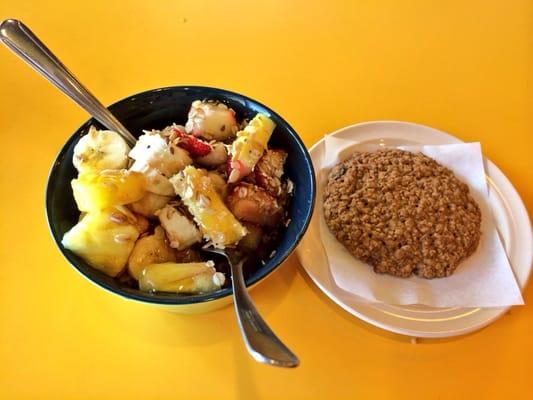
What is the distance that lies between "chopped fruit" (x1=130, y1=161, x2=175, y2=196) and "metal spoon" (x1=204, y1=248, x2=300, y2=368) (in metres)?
0.14

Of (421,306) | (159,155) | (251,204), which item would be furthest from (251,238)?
(421,306)

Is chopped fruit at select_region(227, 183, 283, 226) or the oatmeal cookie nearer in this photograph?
chopped fruit at select_region(227, 183, 283, 226)

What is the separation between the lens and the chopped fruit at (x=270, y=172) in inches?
26.4

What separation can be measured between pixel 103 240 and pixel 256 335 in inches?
8.7

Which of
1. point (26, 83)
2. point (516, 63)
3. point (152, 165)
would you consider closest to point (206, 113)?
point (152, 165)

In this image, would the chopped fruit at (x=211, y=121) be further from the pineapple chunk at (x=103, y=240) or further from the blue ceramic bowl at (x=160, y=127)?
the pineapple chunk at (x=103, y=240)

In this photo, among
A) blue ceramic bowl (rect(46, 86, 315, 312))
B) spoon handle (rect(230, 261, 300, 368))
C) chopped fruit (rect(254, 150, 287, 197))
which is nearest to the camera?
spoon handle (rect(230, 261, 300, 368))

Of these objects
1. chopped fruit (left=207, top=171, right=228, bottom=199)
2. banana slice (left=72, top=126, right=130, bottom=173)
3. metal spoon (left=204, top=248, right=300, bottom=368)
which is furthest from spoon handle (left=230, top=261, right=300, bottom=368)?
banana slice (left=72, top=126, right=130, bottom=173)

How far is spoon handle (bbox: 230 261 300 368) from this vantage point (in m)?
0.45

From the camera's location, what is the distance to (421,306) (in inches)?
27.5

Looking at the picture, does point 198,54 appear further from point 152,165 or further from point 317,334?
point 317,334

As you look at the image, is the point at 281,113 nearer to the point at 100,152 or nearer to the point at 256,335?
the point at 100,152

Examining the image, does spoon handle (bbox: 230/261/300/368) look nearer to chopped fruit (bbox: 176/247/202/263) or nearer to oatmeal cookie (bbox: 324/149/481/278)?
chopped fruit (bbox: 176/247/202/263)

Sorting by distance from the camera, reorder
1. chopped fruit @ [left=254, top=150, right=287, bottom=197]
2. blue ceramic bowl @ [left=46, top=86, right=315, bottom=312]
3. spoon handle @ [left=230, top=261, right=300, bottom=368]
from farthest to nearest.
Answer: chopped fruit @ [left=254, top=150, right=287, bottom=197], blue ceramic bowl @ [left=46, top=86, right=315, bottom=312], spoon handle @ [left=230, top=261, right=300, bottom=368]
